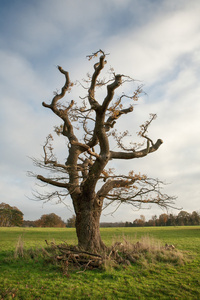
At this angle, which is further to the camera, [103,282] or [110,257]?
[110,257]

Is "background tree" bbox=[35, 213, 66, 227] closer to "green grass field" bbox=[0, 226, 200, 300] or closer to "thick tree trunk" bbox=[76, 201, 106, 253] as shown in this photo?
"thick tree trunk" bbox=[76, 201, 106, 253]

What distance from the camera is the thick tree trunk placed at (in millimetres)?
10234

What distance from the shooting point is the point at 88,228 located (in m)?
10.5

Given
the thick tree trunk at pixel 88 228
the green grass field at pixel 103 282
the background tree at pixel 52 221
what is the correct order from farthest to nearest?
the background tree at pixel 52 221, the thick tree trunk at pixel 88 228, the green grass field at pixel 103 282

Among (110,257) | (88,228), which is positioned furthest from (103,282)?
(88,228)

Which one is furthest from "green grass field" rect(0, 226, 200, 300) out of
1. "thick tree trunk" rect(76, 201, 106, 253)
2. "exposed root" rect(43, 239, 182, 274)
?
"thick tree trunk" rect(76, 201, 106, 253)

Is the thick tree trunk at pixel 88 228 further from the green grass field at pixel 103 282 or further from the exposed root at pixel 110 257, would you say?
the green grass field at pixel 103 282

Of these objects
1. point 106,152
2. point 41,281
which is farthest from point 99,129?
point 41,281

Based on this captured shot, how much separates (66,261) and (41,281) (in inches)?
54.4

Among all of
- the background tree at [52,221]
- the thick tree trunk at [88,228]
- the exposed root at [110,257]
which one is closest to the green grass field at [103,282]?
the exposed root at [110,257]

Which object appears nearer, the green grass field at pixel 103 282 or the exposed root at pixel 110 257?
the green grass field at pixel 103 282

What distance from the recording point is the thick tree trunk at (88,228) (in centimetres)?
1023

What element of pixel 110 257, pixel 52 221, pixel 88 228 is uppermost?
pixel 52 221

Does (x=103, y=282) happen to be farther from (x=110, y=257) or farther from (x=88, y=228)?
(x=88, y=228)
